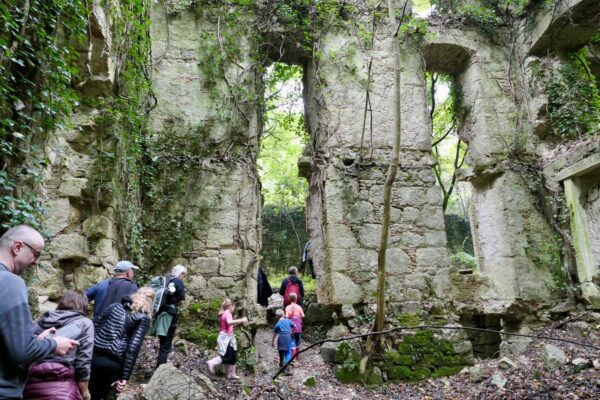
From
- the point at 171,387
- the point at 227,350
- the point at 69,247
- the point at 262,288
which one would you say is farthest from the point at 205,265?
the point at 171,387

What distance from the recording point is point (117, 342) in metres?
2.92

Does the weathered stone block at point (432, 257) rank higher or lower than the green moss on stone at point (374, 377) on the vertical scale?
higher

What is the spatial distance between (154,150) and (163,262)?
1.58 m

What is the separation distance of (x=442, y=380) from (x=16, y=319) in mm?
5034

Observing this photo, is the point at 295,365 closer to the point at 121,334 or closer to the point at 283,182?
the point at 121,334

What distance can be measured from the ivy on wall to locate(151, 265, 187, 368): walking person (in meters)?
1.82

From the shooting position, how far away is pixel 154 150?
579 centimetres

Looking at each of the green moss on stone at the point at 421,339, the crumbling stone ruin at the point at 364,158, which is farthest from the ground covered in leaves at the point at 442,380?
the crumbling stone ruin at the point at 364,158

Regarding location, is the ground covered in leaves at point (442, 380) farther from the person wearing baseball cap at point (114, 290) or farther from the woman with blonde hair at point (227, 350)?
the person wearing baseball cap at point (114, 290)

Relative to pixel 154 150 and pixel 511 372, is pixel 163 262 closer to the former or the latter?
pixel 154 150

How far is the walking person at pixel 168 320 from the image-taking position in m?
4.15

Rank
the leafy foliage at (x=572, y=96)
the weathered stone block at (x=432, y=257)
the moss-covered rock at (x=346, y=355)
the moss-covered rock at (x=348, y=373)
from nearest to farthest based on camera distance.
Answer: the moss-covered rock at (x=348, y=373)
the moss-covered rock at (x=346, y=355)
the weathered stone block at (x=432, y=257)
the leafy foliage at (x=572, y=96)

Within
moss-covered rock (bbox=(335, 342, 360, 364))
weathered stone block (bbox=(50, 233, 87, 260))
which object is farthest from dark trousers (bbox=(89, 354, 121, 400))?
moss-covered rock (bbox=(335, 342, 360, 364))

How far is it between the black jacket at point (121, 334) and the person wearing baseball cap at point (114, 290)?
342 mm
